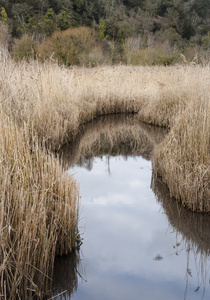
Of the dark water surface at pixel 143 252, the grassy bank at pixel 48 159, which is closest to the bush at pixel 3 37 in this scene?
the grassy bank at pixel 48 159

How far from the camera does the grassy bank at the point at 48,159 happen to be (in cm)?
196

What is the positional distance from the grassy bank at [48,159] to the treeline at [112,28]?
22.0 feet

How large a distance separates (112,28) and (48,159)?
69.5ft

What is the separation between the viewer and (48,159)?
2.73m

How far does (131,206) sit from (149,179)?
0.86 metres

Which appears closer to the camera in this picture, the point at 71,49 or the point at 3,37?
the point at 3,37

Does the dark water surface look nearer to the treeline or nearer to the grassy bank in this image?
the grassy bank

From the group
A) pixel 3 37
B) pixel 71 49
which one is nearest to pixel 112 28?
pixel 71 49

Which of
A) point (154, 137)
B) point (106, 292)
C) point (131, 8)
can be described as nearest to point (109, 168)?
point (154, 137)

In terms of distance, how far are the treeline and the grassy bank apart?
6.71 m

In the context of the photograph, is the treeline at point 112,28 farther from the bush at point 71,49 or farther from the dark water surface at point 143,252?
the dark water surface at point 143,252

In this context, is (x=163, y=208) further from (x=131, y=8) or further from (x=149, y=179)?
(x=131, y=8)

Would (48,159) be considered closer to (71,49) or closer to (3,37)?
(3,37)

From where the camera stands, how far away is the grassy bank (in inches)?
→ 77.1
